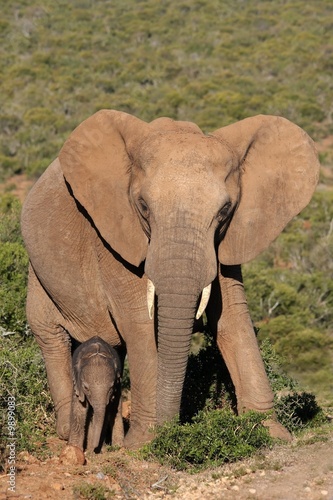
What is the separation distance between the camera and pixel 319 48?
132ft

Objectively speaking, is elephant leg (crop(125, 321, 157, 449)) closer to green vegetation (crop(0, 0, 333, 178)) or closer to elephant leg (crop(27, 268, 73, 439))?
elephant leg (crop(27, 268, 73, 439))

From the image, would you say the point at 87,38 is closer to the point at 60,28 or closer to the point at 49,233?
the point at 60,28

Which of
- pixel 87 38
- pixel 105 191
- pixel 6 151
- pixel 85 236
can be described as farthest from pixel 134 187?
pixel 87 38

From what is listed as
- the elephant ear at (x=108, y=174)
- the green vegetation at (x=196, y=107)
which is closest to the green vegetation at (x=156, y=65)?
the green vegetation at (x=196, y=107)

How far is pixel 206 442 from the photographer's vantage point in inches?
235

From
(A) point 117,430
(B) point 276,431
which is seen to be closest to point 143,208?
(A) point 117,430

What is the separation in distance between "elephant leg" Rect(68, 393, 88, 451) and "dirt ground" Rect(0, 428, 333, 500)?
0.91 ft

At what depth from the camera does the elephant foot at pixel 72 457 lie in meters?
5.97

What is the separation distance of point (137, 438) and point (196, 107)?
86.8 ft

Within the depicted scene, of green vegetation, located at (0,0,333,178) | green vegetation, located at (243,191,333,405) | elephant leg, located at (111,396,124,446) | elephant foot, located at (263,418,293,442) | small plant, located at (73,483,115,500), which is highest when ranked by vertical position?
small plant, located at (73,483,115,500)

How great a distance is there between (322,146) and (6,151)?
9.93 metres

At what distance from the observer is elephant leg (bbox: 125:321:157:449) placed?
6.45 meters

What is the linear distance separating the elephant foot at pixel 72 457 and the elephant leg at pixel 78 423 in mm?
346

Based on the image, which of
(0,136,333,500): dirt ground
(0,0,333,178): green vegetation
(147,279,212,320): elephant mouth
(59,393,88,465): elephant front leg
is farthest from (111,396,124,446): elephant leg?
(0,0,333,178): green vegetation
